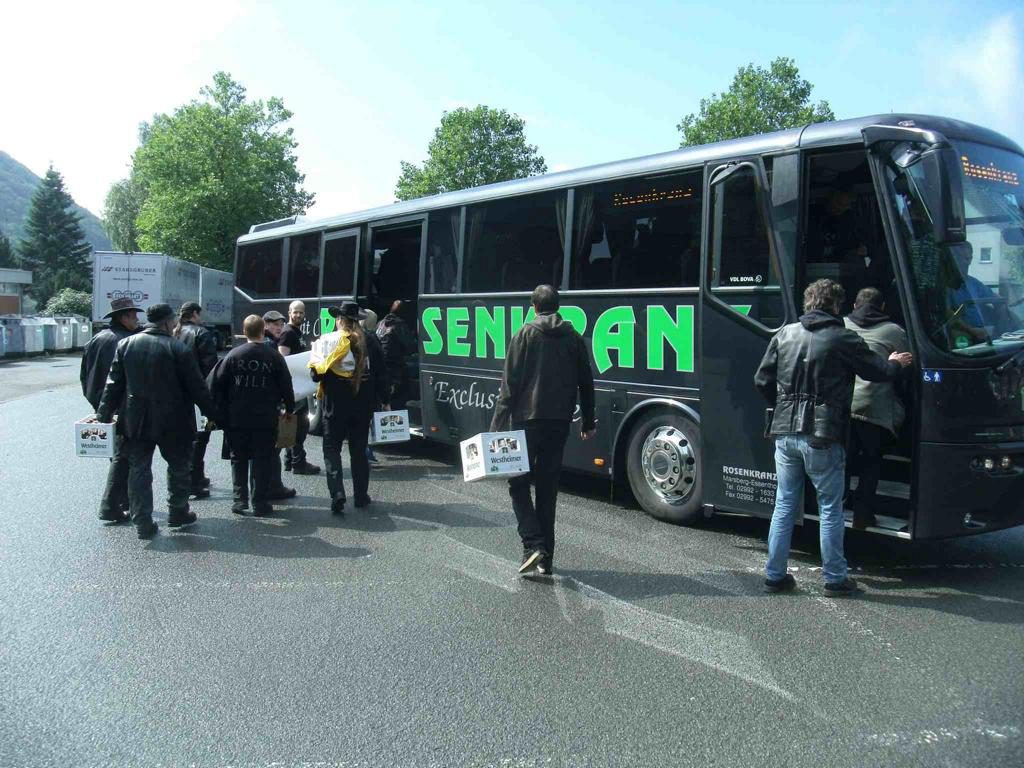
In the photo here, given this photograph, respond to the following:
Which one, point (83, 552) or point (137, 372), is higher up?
point (137, 372)

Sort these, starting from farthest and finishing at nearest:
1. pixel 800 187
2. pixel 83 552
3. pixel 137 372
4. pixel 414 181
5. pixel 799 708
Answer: pixel 414 181 < pixel 137 372 < pixel 83 552 < pixel 800 187 < pixel 799 708

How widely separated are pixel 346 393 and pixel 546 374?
276cm

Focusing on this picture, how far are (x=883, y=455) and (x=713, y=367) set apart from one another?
136cm

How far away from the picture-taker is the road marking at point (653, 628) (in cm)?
440

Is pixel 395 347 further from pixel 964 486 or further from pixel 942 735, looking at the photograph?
pixel 942 735

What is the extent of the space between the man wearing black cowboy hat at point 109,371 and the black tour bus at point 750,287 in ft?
11.1

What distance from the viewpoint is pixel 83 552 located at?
259 inches

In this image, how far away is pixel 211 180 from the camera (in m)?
51.1

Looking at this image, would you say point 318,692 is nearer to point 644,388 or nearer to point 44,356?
point 644,388

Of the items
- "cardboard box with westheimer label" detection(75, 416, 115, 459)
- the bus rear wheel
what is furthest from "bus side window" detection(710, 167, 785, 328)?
"cardboard box with westheimer label" detection(75, 416, 115, 459)

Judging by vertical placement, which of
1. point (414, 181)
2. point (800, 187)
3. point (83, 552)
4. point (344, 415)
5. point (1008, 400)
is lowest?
point (83, 552)

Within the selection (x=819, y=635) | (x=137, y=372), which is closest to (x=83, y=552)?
(x=137, y=372)

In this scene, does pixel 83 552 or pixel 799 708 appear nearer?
pixel 799 708

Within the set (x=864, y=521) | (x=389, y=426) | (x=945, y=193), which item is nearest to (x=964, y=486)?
(x=864, y=521)
